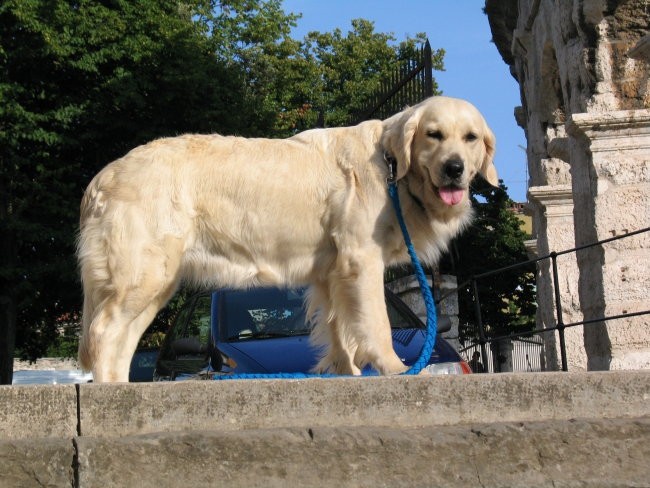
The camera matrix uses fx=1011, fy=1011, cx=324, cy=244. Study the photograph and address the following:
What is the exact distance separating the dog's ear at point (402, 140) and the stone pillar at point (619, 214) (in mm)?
4521

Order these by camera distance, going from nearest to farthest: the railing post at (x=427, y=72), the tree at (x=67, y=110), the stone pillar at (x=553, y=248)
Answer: the railing post at (x=427, y=72)
the stone pillar at (x=553, y=248)
the tree at (x=67, y=110)

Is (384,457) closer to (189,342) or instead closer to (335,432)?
(335,432)

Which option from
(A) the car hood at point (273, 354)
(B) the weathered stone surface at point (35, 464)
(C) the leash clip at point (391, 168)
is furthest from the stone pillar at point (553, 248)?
(B) the weathered stone surface at point (35, 464)

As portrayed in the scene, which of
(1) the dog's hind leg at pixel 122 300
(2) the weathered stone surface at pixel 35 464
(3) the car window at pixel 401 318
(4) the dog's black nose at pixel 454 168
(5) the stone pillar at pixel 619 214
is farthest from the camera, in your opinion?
(5) the stone pillar at pixel 619 214

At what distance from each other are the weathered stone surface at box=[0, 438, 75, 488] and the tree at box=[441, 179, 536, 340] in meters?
28.0

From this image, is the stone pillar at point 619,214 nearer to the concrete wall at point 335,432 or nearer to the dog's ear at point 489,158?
the dog's ear at point 489,158

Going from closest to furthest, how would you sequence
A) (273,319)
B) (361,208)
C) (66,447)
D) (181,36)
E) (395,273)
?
1. (66,447)
2. (361,208)
3. (273,319)
4. (395,273)
5. (181,36)

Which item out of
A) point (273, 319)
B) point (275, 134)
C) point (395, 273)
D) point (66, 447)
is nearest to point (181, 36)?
point (275, 134)

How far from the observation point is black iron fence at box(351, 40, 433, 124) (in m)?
12.0

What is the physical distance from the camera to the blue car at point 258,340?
Answer: 7504 millimetres

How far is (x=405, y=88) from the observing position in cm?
1289

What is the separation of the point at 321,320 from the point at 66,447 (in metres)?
2.44

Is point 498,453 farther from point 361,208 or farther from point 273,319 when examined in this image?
point 273,319

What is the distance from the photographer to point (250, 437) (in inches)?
154
